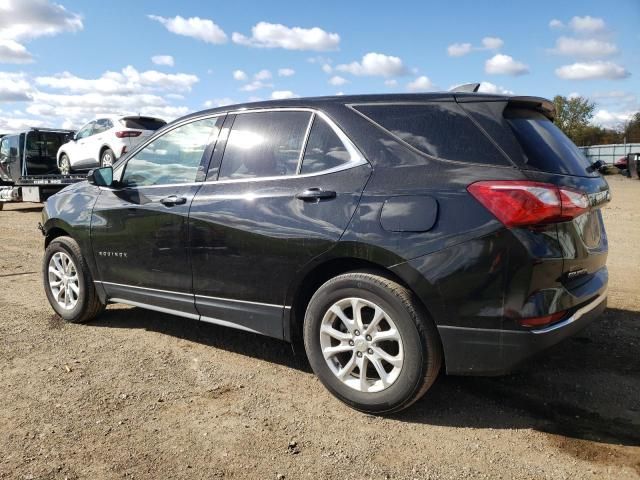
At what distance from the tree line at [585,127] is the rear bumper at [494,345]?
67.8 metres

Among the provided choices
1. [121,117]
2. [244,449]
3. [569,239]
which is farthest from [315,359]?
[121,117]

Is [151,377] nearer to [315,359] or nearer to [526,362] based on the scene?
[315,359]

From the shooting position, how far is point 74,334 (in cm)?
484

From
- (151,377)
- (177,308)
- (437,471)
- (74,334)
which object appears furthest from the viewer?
(74,334)

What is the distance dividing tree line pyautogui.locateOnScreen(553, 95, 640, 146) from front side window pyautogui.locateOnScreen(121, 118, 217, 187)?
67251mm

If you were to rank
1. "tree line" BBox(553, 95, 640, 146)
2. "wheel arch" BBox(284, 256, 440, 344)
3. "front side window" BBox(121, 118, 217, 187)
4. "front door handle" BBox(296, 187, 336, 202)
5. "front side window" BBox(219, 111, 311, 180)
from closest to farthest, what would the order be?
"wheel arch" BBox(284, 256, 440, 344) < "front door handle" BBox(296, 187, 336, 202) < "front side window" BBox(219, 111, 311, 180) < "front side window" BBox(121, 118, 217, 187) < "tree line" BBox(553, 95, 640, 146)

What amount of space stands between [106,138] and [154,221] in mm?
10445

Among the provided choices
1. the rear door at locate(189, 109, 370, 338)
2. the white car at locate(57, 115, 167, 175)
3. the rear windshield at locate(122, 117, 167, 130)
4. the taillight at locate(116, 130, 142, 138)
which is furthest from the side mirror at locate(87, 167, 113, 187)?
the rear windshield at locate(122, 117, 167, 130)

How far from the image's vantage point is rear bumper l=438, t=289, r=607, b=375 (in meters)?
2.88

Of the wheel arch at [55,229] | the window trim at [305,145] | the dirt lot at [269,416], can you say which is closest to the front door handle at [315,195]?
the window trim at [305,145]

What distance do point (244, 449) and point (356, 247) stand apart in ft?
4.06

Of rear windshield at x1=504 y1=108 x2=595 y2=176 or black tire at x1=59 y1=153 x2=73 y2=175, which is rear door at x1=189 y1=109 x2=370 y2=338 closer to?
rear windshield at x1=504 y1=108 x2=595 y2=176

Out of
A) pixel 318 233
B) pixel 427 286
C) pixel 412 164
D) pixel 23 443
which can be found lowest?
pixel 23 443

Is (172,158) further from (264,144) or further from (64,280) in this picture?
(64,280)
